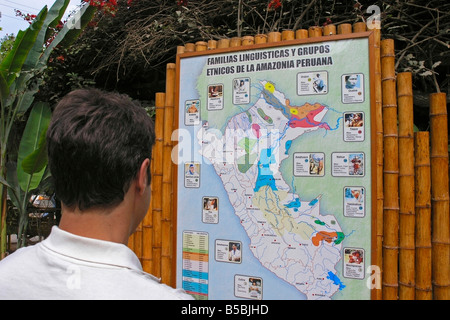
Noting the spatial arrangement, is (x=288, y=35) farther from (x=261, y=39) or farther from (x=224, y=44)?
(x=224, y=44)

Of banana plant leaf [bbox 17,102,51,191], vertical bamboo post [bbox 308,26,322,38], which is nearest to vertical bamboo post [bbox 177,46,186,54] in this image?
vertical bamboo post [bbox 308,26,322,38]

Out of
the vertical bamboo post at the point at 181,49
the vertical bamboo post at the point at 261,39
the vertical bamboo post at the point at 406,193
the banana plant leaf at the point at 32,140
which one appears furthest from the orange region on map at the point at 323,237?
the banana plant leaf at the point at 32,140

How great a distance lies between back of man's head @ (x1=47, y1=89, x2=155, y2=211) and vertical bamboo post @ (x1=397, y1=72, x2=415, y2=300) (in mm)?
1756

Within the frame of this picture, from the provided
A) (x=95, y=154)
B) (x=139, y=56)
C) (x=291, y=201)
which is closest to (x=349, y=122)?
(x=291, y=201)

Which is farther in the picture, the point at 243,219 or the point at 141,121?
the point at 243,219

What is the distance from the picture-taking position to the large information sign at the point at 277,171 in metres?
2.27

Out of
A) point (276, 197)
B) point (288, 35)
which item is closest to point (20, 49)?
point (288, 35)

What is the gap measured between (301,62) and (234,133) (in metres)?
0.63

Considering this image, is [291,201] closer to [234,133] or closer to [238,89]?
[234,133]

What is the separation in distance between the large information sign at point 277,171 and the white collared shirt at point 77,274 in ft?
4.90

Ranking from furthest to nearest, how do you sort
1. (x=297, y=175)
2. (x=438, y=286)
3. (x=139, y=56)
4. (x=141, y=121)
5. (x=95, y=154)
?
(x=139, y=56)
(x=297, y=175)
(x=438, y=286)
(x=141, y=121)
(x=95, y=154)

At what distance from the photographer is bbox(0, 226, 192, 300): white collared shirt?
94 centimetres

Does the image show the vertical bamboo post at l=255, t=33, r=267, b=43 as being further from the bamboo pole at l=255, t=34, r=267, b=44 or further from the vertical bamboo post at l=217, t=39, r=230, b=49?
the vertical bamboo post at l=217, t=39, r=230, b=49

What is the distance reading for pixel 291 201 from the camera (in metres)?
2.40
